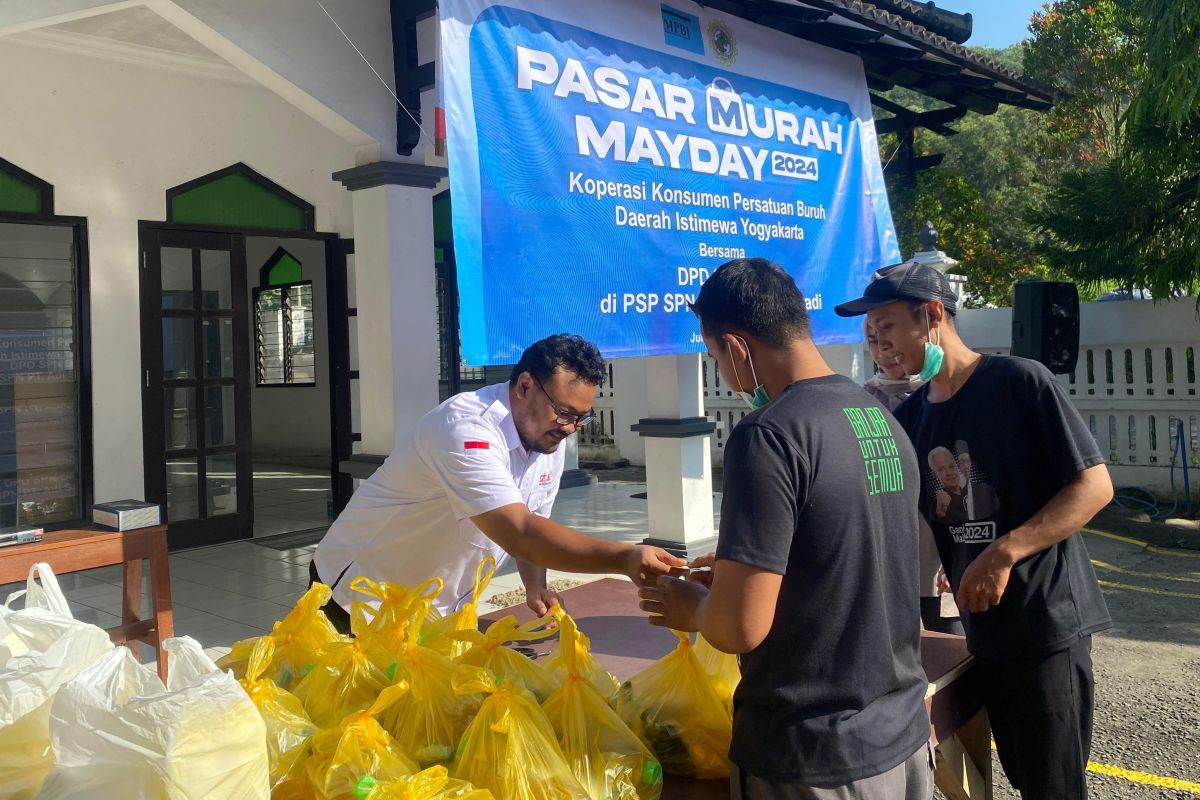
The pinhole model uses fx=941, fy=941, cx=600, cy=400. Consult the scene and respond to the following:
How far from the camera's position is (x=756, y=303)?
168 centimetres

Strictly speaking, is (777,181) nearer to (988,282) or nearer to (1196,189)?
(1196,189)

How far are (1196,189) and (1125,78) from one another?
7.39 meters

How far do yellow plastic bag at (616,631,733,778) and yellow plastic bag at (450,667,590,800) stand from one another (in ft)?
1.01

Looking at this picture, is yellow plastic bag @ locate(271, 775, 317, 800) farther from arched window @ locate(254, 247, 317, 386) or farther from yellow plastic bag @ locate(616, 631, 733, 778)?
arched window @ locate(254, 247, 317, 386)

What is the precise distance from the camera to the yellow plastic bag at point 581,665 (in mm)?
1893

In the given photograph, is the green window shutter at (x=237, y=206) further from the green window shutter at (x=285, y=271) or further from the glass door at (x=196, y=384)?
the green window shutter at (x=285, y=271)

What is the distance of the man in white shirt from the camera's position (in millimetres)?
2438

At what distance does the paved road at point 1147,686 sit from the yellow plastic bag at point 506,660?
255cm

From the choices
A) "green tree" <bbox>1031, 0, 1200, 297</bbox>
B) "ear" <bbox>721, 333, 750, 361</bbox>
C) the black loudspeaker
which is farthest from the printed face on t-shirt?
"green tree" <bbox>1031, 0, 1200, 297</bbox>

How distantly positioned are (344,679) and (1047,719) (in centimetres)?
167

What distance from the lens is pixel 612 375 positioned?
13.3 m

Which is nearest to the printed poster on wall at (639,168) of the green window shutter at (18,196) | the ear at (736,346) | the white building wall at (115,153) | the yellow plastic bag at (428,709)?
the yellow plastic bag at (428,709)

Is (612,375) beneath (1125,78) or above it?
beneath

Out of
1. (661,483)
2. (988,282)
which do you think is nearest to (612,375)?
(661,483)
